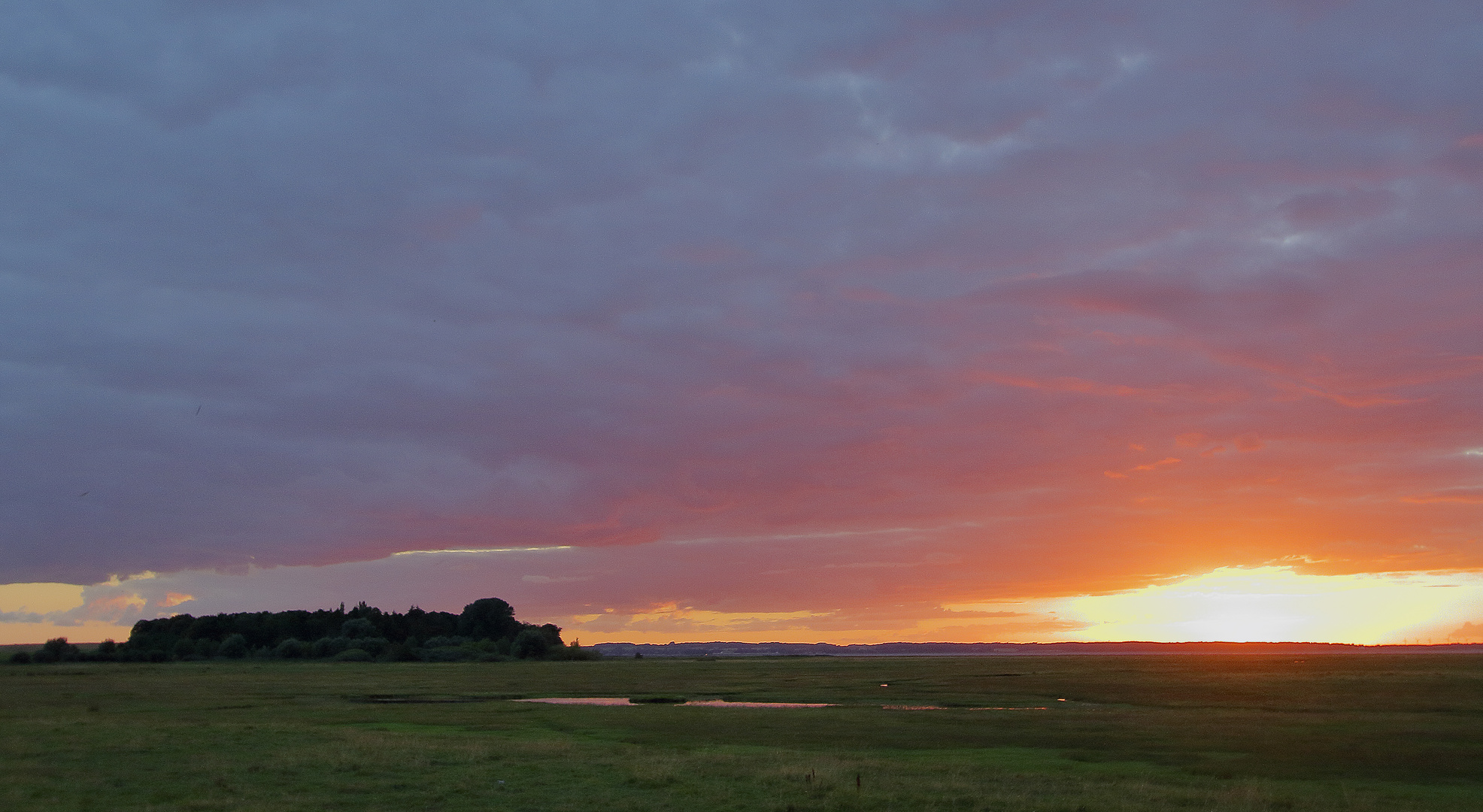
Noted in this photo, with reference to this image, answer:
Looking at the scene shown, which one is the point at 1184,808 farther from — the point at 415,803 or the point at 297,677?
the point at 297,677

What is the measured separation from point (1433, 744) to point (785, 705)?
38.4 m

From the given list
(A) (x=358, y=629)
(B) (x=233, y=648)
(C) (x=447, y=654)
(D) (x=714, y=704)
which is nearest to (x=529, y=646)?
(C) (x=447, y=654)

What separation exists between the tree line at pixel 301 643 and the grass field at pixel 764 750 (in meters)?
92.9

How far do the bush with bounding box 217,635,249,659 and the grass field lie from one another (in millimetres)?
101814

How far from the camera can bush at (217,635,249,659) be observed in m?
173

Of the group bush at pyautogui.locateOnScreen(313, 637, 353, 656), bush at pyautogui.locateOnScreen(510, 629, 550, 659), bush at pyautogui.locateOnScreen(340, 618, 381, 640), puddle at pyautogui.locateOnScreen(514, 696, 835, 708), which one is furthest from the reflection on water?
bush at pyautogui.locateOnScreen(340, 618, 381, 640)

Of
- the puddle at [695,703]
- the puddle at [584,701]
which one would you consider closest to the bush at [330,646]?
the puddle at [584,701]

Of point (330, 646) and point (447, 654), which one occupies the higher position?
point (330, 646)

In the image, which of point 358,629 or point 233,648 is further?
point 358,629

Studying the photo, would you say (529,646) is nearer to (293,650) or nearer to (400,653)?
(400,653)

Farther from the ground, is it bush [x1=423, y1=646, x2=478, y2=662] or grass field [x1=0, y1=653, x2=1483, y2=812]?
grass field [x1=0, y1=653, x2=1483, y2=812]

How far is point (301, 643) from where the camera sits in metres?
173

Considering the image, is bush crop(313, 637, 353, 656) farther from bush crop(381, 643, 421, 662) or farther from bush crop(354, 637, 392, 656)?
bush crop(381, 643, 421, 662)

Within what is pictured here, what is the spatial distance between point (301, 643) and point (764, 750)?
159160mm
